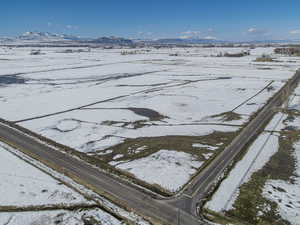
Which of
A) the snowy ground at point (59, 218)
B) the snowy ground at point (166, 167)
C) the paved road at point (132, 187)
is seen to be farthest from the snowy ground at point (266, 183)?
the snowy ground at point (59, 218)

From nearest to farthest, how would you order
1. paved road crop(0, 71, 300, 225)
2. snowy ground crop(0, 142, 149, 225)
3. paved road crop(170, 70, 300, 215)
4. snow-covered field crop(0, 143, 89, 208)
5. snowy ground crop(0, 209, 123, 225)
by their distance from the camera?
snowy ground crop(0, 209, 123, 225) → snowy ground crop(0, 142, 149, 225) → paved road crop(0, 71, 300, 225) → paved road crop(170, 70, 300, 215) → snow-covered field crop(0, 143, 89, 208)

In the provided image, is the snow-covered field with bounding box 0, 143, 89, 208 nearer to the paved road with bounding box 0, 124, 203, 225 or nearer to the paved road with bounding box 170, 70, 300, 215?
the paved road with bounding box 0, 124, 203, 225

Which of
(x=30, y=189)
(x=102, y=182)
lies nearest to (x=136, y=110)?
(x=102, y=182)

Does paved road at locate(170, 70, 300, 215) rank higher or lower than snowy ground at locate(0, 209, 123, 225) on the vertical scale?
higher

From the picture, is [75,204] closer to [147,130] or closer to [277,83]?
[147,130]

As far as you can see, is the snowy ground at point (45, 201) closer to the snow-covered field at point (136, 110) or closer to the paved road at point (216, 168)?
the paved road at point (216, 168)

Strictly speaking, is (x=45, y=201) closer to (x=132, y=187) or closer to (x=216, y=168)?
(x=132, y=187)

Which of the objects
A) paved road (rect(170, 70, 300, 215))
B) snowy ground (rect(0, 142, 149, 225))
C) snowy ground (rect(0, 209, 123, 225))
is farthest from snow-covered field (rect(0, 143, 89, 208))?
paved road (rect(170, 70, 300, 215))

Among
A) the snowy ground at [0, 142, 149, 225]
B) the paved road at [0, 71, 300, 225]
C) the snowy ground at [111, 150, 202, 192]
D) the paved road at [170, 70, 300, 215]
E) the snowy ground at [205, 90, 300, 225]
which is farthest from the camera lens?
the snowy ground at [111, 150, 202, 192]
